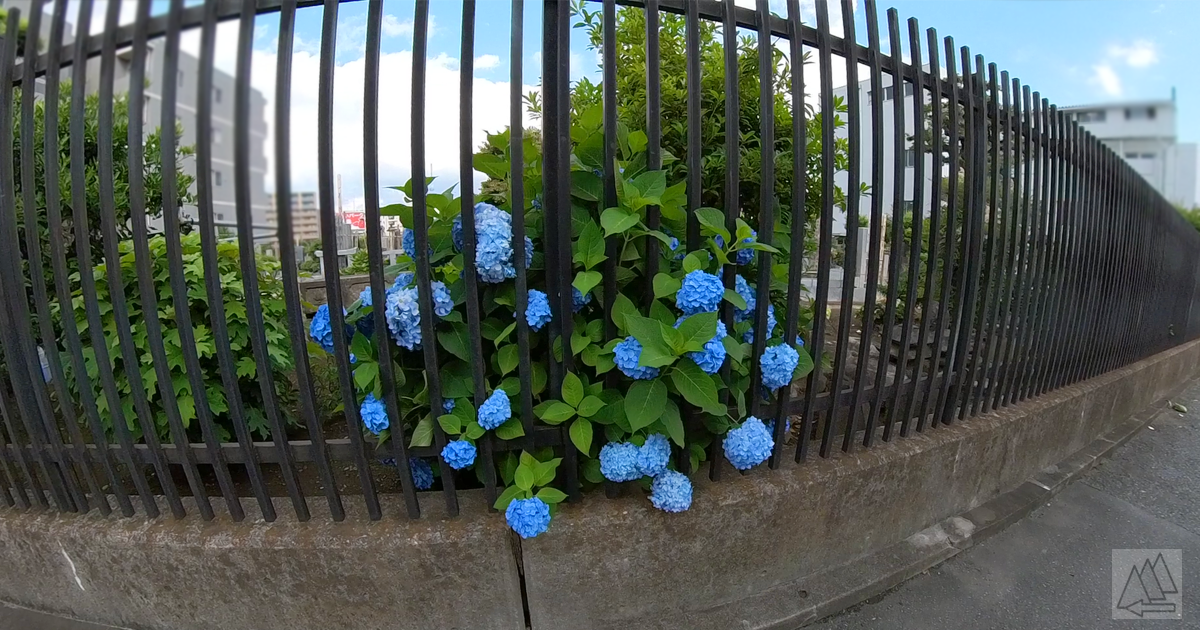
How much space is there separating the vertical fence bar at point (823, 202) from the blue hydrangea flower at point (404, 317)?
1.32m

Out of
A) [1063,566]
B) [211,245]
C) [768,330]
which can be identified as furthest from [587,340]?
[1063,566]

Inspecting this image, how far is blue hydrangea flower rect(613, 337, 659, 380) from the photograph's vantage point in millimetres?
1603

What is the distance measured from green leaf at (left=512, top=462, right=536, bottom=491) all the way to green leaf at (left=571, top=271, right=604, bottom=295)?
57 cm

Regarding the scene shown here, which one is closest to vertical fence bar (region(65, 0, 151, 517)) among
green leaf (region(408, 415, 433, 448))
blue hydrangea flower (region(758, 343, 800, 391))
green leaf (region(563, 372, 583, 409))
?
green leaf (region(408, 415, 433, 448))

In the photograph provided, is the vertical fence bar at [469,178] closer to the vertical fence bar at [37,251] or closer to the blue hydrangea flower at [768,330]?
the blue hydrangea flower at [768,330]

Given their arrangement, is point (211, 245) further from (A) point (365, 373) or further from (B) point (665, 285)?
(B) point (665, 285)

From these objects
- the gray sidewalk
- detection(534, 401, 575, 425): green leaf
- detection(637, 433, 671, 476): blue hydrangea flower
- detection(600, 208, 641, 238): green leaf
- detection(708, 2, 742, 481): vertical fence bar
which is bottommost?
the gray sidewalk

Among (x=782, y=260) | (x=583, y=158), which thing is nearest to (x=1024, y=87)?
(x=782, y=260)

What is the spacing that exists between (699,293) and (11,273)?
84.6 inches

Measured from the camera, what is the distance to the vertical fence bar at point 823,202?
1964mm

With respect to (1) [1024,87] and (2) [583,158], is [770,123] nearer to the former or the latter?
Answer: (2) [583,158]

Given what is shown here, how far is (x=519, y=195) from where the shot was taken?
64.7 inches

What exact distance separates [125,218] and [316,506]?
1.84 m

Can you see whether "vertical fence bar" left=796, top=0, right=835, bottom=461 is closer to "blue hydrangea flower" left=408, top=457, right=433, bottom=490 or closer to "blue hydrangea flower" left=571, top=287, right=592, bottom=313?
"blue hydrangea flower" left=571, top=287, right=592, bottom=313
